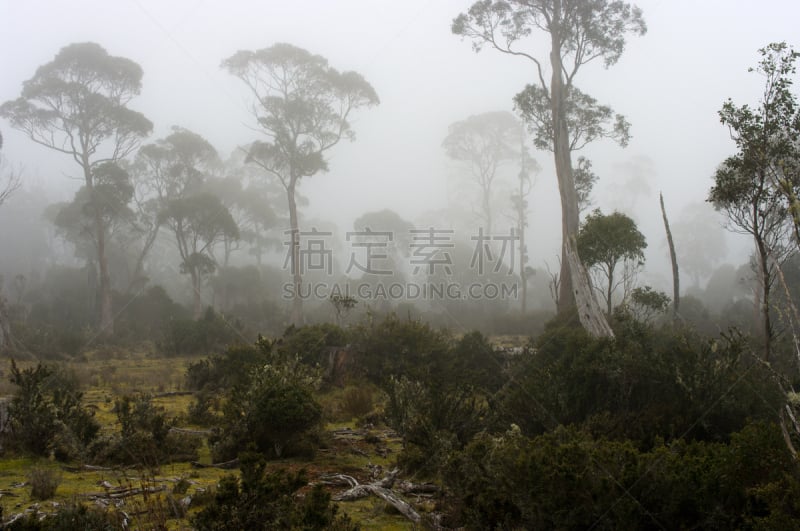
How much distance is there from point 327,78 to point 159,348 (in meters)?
19.2

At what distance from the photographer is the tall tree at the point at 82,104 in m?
28.2

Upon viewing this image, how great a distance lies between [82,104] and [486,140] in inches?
1189

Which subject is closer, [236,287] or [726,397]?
[726,397]

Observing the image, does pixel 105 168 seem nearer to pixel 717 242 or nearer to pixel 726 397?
pixel 726 397

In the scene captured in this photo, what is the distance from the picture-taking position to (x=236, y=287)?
37594mm

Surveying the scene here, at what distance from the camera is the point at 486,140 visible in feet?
150

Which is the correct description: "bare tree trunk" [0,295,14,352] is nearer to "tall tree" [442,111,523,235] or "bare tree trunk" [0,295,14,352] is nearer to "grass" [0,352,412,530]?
"grass" [0,352,412,530]

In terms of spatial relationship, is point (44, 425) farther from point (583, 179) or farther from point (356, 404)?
point (583, 179)

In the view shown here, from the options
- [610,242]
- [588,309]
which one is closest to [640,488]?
[588,309]

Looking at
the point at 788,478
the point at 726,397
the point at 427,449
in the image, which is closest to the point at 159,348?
the point at 427,449

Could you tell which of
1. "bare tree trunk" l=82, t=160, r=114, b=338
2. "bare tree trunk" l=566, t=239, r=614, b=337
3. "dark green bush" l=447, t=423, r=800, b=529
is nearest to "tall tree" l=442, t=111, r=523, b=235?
"bare tree trunk" l=82, t=160, r=114, b=338

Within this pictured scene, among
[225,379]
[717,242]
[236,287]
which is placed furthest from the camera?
[717,242]

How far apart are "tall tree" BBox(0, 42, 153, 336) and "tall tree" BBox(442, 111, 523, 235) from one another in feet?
83.0

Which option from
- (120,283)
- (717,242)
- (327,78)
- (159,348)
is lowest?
(159,348)
